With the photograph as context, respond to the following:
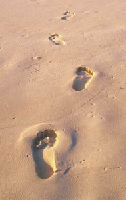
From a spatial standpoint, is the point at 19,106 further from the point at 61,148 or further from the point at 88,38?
the point at 88,38

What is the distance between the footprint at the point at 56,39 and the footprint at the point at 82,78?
1157mm

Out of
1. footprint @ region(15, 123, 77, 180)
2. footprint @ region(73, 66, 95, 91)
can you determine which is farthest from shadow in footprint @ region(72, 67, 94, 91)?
footprint @ region(15, 123, 77, 180)

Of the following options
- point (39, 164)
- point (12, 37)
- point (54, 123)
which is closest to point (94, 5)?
point (12, 37)

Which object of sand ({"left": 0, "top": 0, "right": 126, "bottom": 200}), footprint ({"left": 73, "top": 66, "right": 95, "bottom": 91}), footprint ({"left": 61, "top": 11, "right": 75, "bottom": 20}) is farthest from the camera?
footprint ({"left": 61, "top": 11, "right": 75, "bottom": 20})

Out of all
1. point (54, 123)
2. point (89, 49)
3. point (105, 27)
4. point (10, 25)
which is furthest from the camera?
point (10, 25)

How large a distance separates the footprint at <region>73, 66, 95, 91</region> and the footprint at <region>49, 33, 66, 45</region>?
1.16 m

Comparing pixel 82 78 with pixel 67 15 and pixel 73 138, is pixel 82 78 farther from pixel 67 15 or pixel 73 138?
pixel 67 15

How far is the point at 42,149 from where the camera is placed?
3.77 meters

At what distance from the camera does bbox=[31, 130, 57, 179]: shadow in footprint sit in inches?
138

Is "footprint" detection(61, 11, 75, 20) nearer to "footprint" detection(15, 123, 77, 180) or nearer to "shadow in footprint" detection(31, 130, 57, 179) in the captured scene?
"footprint" detection(15, 123, 77, 180)

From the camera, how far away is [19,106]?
14.7 feet

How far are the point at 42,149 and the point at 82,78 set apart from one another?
1.55m

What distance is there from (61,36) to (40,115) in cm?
255

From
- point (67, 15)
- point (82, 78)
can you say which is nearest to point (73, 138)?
point (82, 78)
